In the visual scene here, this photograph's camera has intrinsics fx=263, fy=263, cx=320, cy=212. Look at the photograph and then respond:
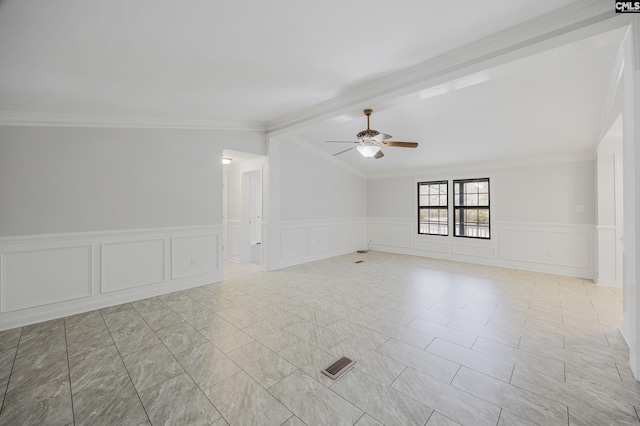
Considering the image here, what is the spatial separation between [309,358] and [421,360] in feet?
3.11

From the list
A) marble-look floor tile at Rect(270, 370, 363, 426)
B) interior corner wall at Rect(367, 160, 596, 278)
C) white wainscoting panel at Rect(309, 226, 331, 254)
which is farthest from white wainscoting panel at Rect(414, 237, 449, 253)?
marble-look floor tile at Rect(270, 370, 363, 426)

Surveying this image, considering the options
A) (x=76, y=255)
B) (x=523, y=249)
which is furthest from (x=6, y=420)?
(x=523, y=249)

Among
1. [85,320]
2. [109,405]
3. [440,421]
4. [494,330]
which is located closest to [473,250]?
[494,330]

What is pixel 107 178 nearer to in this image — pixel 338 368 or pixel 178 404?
pixel 178 404

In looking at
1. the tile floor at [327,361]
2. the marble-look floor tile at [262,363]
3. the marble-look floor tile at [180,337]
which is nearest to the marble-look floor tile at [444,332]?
the tile floor at [327,361]

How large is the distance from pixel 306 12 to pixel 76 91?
8.52ft

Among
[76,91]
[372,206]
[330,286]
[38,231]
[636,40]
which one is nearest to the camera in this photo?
[636,40]

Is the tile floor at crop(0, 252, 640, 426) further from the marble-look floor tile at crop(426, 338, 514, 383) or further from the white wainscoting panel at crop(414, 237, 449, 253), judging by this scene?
the white wainscoting panel at crop(414, 237, 449, 253)

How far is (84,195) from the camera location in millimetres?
3377

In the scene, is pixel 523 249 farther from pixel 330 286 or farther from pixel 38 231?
pixel 38 231

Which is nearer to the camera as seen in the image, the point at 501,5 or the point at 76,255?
the point at 501,5

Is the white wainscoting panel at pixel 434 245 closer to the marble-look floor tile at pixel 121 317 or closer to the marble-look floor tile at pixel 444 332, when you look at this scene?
the marble-look floor tile at pixel 444 332

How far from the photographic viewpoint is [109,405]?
174cm

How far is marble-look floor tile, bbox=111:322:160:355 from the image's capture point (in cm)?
246
